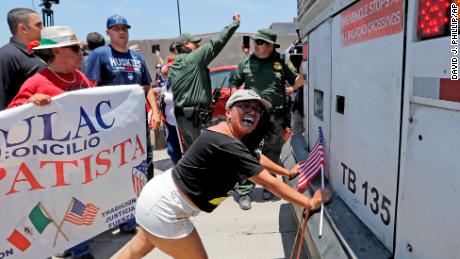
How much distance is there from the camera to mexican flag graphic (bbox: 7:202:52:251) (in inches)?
89.6

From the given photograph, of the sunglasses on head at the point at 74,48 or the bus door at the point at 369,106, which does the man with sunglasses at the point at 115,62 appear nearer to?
the sunglasses on head at the point at 74,48

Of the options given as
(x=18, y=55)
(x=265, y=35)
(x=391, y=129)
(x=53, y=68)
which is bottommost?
(x=391, y=129)

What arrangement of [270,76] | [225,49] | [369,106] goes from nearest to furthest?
1. [369,106]
2. [270,76]
3. [225,49]

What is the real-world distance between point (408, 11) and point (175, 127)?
11.1ft

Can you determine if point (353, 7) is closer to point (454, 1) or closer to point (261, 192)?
point (454, 1)

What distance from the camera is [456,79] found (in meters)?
1.00

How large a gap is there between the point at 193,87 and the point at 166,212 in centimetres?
214

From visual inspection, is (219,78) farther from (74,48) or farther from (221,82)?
(74,48)

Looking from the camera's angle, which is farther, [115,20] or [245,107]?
[115,20]

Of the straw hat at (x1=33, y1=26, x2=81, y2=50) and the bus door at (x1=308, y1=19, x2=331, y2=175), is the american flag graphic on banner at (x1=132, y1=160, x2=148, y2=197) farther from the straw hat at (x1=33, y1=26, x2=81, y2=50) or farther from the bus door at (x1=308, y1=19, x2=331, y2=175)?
the bus door at (x1=308, y1=19, x2=331, y2=175)

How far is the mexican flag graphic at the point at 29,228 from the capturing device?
228 cm

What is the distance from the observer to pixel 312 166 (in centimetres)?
236

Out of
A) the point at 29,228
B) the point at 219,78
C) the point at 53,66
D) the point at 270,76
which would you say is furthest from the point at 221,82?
the point at 29,228

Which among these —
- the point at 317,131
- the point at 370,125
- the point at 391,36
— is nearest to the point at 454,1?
the point at 391,36
